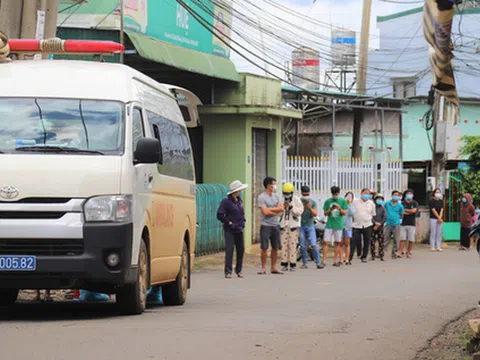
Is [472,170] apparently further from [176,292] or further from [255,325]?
[255,325]

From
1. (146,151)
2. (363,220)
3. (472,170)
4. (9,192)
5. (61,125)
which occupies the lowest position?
(363,220)

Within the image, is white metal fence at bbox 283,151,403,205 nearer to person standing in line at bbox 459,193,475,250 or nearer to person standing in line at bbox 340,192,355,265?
person standing in line at bbox 459,193,475,250

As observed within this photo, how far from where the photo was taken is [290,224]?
23094mm

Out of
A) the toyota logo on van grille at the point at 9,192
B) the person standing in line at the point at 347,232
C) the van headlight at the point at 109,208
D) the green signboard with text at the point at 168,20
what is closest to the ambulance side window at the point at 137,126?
the van headlight at the point at 109,208

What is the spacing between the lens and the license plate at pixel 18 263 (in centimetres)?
1023

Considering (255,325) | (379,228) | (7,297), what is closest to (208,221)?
(379,228)

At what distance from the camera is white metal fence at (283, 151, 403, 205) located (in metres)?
31.3

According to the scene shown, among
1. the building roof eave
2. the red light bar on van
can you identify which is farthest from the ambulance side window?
the building roof eave

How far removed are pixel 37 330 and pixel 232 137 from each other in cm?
1932

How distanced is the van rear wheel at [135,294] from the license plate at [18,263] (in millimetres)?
1108

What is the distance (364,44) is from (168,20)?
44.2ft

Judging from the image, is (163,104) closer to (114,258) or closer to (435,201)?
(114,258)

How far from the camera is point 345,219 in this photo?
26.3 m

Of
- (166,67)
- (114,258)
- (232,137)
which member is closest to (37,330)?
(114,258)
